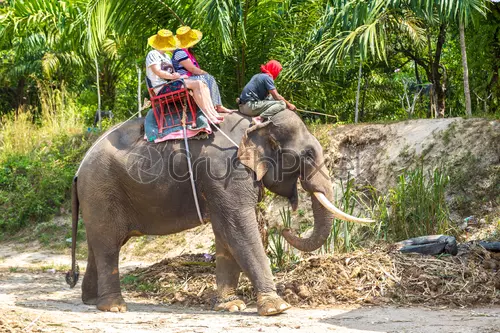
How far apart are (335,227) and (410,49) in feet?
25.2

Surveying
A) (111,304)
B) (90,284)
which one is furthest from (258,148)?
(90,284)

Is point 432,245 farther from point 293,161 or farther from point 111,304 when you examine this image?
point 111,304

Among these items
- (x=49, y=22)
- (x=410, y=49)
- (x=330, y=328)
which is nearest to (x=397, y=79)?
(x=410, y=49)

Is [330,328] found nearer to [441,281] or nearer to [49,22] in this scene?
[441,281]

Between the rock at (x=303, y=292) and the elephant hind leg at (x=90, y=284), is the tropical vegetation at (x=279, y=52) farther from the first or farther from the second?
the rock at (x=303, y=292)

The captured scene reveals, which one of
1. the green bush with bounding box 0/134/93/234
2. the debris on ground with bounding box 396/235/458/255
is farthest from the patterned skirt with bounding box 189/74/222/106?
the green bush with bounding box 0/134/93/234

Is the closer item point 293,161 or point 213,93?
point 293,161

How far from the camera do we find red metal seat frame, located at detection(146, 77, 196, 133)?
754cm

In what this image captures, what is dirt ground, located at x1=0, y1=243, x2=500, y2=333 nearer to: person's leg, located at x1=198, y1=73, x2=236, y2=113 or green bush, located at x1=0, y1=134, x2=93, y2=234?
person's leg, located at x1=198, y1=73, x2=236, y2=113

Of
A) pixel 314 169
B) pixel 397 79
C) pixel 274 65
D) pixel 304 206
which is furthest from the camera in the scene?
pixel 397 79

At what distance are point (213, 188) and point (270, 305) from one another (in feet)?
3.86

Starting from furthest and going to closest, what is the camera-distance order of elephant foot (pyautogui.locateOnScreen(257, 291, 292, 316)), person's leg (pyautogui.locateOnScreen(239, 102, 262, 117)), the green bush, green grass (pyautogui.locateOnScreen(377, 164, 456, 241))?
the green bush → green grass (pyautogui.locateOnScreen(377, 164, 456, 241)) → person's leg (pyautogui.locateOnScreen(239, 102, 262, 117)) → elephant foot (pyautogui.locateOnScreen(257, 291, 292, 316))

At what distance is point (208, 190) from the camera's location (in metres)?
7.32

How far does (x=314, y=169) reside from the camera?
24.3 feet
